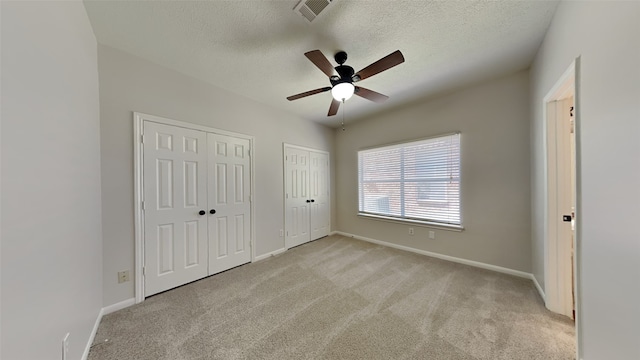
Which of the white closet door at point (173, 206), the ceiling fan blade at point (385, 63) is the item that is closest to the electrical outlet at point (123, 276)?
the white closet door at point (173, 206)

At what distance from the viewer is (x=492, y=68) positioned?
239 cm

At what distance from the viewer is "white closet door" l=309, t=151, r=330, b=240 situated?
420 centimetres

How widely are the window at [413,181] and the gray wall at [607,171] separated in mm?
1727

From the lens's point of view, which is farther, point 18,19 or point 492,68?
point 492,68

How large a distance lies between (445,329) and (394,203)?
228 centimetres

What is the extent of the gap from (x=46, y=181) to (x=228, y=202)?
1875mm

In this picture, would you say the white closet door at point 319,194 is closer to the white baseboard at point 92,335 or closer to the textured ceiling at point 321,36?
the textured ceiling at point 321,36

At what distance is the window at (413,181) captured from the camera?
121 inches

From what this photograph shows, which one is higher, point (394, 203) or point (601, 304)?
point (394, 203)

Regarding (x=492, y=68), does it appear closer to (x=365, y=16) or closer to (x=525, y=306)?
(x=365, y=16)

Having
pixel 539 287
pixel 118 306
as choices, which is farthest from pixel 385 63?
pixel 118 306

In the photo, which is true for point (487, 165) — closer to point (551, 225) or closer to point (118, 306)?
point (551, 225)

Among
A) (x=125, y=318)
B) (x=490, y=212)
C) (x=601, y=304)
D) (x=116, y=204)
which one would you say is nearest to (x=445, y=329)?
(x=601, y=304)

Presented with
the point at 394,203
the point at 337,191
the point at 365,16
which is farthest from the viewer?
the point at 337,191
